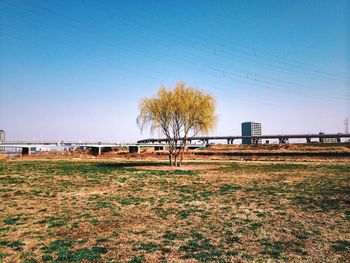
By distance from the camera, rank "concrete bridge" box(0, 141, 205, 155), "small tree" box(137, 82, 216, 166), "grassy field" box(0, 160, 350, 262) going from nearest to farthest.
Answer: "grassy field" box(0, 160, 350, 262) < "small tree" box(137, 82, 216, 166) < "concrete bridge" box(0, 141, 205, 155)

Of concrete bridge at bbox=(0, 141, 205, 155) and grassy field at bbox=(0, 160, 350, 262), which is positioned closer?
grassy field at bbox=(0, 160, 350, 262)

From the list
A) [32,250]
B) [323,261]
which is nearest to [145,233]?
[32,250]

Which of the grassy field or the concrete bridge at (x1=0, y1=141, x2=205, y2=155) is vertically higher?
the concrete bridge at (x1=0, y1=141, x2=205, y2=155)

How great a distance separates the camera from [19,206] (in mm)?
12867

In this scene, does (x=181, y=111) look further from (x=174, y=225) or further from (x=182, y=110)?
(x=174, y=225)

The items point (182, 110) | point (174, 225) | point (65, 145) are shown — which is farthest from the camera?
point (65, 145)

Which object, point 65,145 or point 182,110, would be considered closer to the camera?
point 182,110

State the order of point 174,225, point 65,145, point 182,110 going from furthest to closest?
point 65,145, point 182,110, point 174,225

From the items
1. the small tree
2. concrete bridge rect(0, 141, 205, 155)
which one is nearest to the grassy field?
the small tree

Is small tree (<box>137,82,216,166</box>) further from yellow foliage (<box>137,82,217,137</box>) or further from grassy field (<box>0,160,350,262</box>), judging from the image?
grassy field (<box>0,160,350,262</box>)

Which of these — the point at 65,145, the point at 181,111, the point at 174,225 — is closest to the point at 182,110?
the point at 181,111

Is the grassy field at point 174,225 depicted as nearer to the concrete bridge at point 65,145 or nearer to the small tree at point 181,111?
the small tree at point 181,111

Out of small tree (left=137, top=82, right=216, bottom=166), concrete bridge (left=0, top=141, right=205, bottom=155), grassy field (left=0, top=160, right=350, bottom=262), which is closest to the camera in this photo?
grassy field (left=0, top=160, right=350, bottom=262)

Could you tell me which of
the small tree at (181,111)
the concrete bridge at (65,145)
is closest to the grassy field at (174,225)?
the small tree at (181,111)
